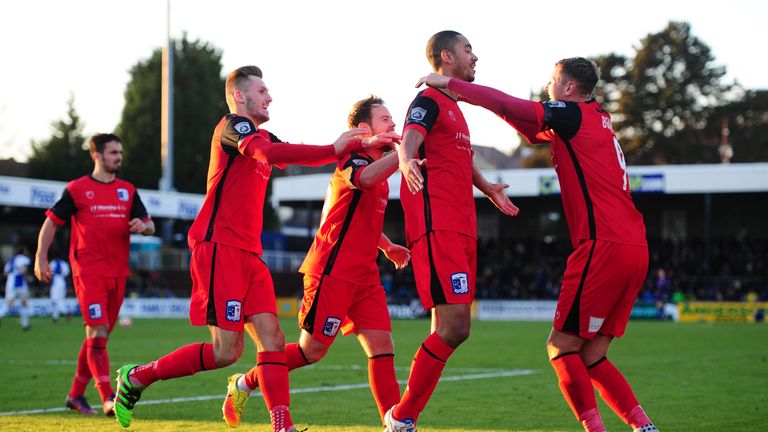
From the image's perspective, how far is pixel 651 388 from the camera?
36.7 ft

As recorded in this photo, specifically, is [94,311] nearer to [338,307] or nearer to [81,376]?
[81,376]

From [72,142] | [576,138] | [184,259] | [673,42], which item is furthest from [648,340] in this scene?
[673,42]

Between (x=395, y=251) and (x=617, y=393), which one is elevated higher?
(x=395, y=251)

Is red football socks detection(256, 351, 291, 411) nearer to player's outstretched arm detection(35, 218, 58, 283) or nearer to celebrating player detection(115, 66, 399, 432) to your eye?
celebrating player detection(115, 66, 399, 432)

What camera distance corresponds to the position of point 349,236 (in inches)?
279

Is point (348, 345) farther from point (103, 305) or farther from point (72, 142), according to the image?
point (72, 142)

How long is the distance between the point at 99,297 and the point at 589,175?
16.1 ft

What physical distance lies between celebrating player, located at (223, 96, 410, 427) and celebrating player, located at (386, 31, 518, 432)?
0.46 m

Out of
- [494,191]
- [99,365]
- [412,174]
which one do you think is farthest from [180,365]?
[99,365]

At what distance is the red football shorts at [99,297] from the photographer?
9.27 m

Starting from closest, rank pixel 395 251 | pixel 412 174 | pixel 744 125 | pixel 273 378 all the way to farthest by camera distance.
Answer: pixel 412 174, pixel 273 378, pixel 395 251, pixel 744 125

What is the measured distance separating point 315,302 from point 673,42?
68.7 metres

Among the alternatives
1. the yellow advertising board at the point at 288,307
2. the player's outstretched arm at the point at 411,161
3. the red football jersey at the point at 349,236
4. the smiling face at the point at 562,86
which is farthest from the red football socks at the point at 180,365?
the yellow advertising board at the point at 288,307

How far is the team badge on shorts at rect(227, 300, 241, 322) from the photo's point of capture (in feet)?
21.5
